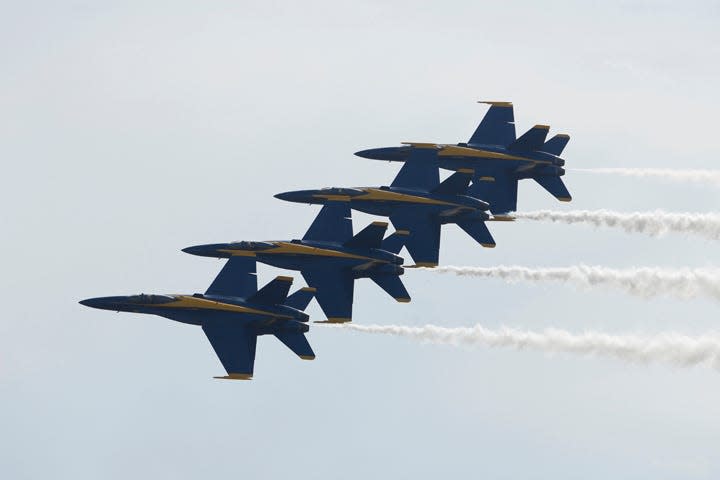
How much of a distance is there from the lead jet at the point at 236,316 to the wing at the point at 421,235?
1279 cm

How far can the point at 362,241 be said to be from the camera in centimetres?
13038

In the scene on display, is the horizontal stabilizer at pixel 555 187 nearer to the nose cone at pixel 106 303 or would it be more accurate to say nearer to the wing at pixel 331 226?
the wing at pixel 331 226

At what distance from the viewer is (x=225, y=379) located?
123688mm

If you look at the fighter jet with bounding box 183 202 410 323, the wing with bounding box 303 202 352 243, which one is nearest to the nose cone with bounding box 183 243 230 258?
the fighter jet with bounding box 183 202 410 323

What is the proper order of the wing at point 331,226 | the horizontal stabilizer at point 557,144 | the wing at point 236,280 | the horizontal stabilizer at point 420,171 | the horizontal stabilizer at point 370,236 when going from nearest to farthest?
the wing at point 236,280
the horizontal stabilizer at point 370,236
the wing at point 331,226
the horizontal stabilizer at point 420,171
the horizontal stabilizer at point 557,144

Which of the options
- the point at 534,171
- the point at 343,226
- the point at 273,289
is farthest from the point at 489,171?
the point at 273,289

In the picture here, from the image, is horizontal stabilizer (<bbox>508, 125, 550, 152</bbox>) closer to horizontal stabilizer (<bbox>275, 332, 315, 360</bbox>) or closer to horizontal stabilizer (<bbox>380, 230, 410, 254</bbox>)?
horizontal stabilizer (<bbox>380, 230, 410, 254</bbox>)

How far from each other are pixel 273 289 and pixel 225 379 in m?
5.78

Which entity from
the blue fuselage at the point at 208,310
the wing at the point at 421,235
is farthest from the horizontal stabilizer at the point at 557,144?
the blue fuselage at the point at 208,310

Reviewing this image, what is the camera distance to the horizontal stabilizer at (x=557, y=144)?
140375 mm

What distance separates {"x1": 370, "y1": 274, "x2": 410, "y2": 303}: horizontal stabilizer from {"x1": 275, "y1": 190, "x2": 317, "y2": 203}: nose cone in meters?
8.56

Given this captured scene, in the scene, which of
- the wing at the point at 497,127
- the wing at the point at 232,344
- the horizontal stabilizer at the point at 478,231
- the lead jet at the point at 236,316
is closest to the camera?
the lead jet at the point at 236,316

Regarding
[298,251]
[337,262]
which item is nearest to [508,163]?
[337,262]

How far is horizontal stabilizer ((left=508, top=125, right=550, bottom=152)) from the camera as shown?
13962 cm
